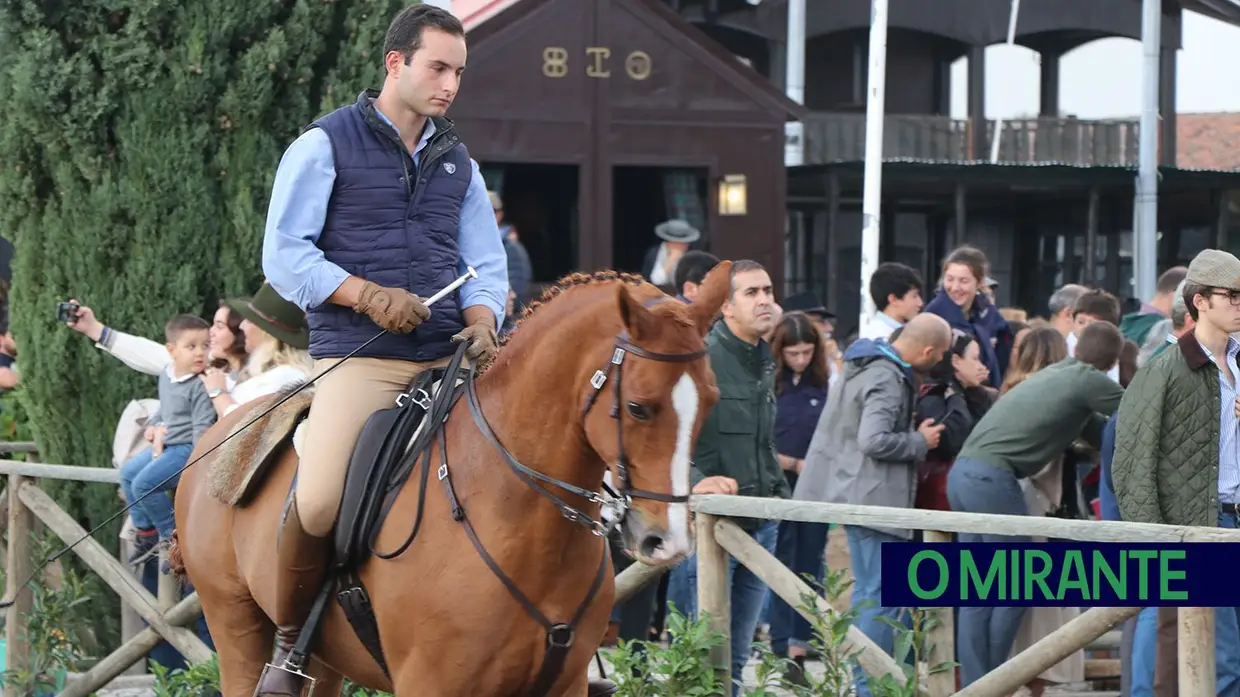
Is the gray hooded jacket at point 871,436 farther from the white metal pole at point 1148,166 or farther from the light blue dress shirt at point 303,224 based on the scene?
the white metal pole at point 1148,166

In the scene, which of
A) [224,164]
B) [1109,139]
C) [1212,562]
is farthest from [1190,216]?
[1212,562]

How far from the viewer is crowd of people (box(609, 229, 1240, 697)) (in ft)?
20.2

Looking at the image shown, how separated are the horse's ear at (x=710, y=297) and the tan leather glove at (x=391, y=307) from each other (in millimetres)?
845

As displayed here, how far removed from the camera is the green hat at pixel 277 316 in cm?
677

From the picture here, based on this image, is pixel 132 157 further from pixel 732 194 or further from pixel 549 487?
pixel 732 194

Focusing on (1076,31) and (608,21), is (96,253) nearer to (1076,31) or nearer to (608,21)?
(608,21)

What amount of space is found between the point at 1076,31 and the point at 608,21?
11.0 metres

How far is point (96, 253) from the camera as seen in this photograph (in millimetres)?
9047

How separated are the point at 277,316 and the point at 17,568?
9.16 ft

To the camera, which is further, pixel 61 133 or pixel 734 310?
pixel 61 133

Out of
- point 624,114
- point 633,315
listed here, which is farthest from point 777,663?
point 624,114

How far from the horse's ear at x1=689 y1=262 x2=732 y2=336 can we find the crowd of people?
87.2 inches

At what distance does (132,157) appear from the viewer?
895cm

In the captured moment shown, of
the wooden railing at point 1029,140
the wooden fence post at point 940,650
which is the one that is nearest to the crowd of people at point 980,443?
the wooden fence post at point 940,650
